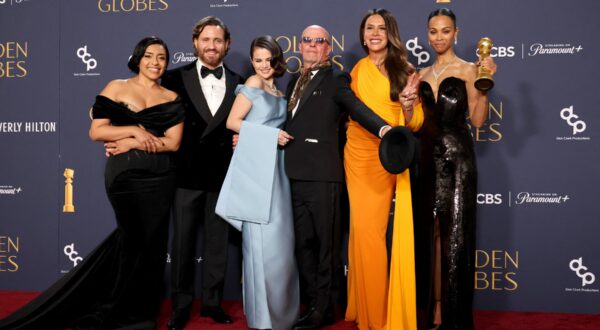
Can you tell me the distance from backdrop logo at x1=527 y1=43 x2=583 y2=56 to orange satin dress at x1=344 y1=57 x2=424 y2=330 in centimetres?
144

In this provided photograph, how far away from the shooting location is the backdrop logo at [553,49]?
410 centimetres

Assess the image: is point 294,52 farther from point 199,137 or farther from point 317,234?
point 317,234

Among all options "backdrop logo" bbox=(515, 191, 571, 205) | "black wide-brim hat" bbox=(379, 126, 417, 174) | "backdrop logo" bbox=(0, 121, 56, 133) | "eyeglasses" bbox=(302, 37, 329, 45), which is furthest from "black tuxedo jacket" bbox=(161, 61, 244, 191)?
"backdrop logo" bbox=(515, 191, 571, 205)

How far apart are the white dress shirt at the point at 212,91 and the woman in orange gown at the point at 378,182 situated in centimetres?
93

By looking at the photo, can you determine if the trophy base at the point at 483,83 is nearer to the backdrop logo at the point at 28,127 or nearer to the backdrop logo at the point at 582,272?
the backdrop logo at the point at 582,272

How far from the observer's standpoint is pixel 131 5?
464cm

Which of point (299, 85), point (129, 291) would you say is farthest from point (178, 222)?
point (299, 85)

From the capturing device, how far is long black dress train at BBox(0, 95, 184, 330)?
333 cm

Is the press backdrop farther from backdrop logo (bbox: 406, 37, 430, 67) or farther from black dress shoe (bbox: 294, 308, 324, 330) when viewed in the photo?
black dress shoe (bbox: 294, 308, 324, 330)

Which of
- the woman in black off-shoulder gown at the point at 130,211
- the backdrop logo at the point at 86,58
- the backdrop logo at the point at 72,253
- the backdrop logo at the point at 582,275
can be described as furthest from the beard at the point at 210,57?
the backdrop logo at the point at 582,275

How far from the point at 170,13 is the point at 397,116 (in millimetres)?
2353

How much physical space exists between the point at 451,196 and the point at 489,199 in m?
1.21

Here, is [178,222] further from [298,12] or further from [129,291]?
[298,12]

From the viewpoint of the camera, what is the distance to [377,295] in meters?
3.31
